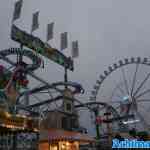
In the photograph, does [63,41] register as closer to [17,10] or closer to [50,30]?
[50,30]

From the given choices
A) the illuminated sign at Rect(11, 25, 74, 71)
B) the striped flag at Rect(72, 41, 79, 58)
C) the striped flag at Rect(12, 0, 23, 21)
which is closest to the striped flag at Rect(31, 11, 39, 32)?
the illuminated sign at Rect(11, 25, 74, 71)

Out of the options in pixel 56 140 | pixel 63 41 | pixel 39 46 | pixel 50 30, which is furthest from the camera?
pixel 63 41

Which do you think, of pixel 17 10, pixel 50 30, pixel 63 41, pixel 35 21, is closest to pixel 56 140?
pixel 17 10

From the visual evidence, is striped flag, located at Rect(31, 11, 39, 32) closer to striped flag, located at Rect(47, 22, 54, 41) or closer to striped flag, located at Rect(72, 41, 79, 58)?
striped flag, located at Rect(47, 22, 54, 41)

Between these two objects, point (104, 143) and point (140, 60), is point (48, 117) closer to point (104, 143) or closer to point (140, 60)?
point (104, 143)

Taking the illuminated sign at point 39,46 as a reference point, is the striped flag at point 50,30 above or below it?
above

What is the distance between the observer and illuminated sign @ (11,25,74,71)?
3756cm

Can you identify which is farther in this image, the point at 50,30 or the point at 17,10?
the point at 50,30

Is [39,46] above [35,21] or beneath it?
beneath

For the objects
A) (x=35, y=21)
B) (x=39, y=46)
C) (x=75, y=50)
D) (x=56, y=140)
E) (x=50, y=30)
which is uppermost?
(x=50, y=30)

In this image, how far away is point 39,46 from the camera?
42219 millimetres

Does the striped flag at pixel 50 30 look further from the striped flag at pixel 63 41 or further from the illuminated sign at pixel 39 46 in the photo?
the striped flag at pixel 63 41

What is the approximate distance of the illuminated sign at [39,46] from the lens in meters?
37.6

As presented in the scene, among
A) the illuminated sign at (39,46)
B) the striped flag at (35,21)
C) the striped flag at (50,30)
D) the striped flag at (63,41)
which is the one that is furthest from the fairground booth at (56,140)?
the striped flag at (63,41)
